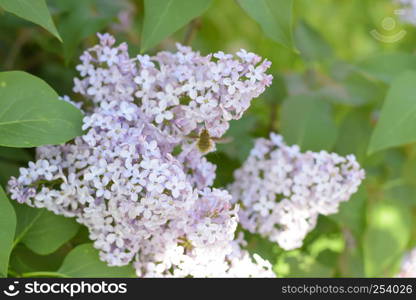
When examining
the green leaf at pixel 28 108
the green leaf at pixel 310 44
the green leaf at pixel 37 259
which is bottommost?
the green leaf at pixel 37 259

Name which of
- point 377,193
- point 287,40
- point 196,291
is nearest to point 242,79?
point 287,40

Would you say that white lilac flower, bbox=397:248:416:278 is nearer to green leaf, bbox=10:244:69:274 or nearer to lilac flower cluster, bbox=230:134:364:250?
lilac flower cluster, bbox=230:134:364:250

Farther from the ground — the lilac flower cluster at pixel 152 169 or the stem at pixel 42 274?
the lilac flower cluster at pixel 152 169

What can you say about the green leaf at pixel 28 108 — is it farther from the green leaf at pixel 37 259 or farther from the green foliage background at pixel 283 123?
the green leaf at pixel 37 259

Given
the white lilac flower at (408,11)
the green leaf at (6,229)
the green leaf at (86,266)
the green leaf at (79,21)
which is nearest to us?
the green leaf at (6,229)

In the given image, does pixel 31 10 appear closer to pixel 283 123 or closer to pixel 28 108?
pixel 28 108

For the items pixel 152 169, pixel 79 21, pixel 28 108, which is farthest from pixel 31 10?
pixel 79 21

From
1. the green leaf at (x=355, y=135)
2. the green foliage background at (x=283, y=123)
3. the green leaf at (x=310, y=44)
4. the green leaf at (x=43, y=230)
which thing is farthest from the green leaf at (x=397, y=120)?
the green leaf at (x=43, y=230)
